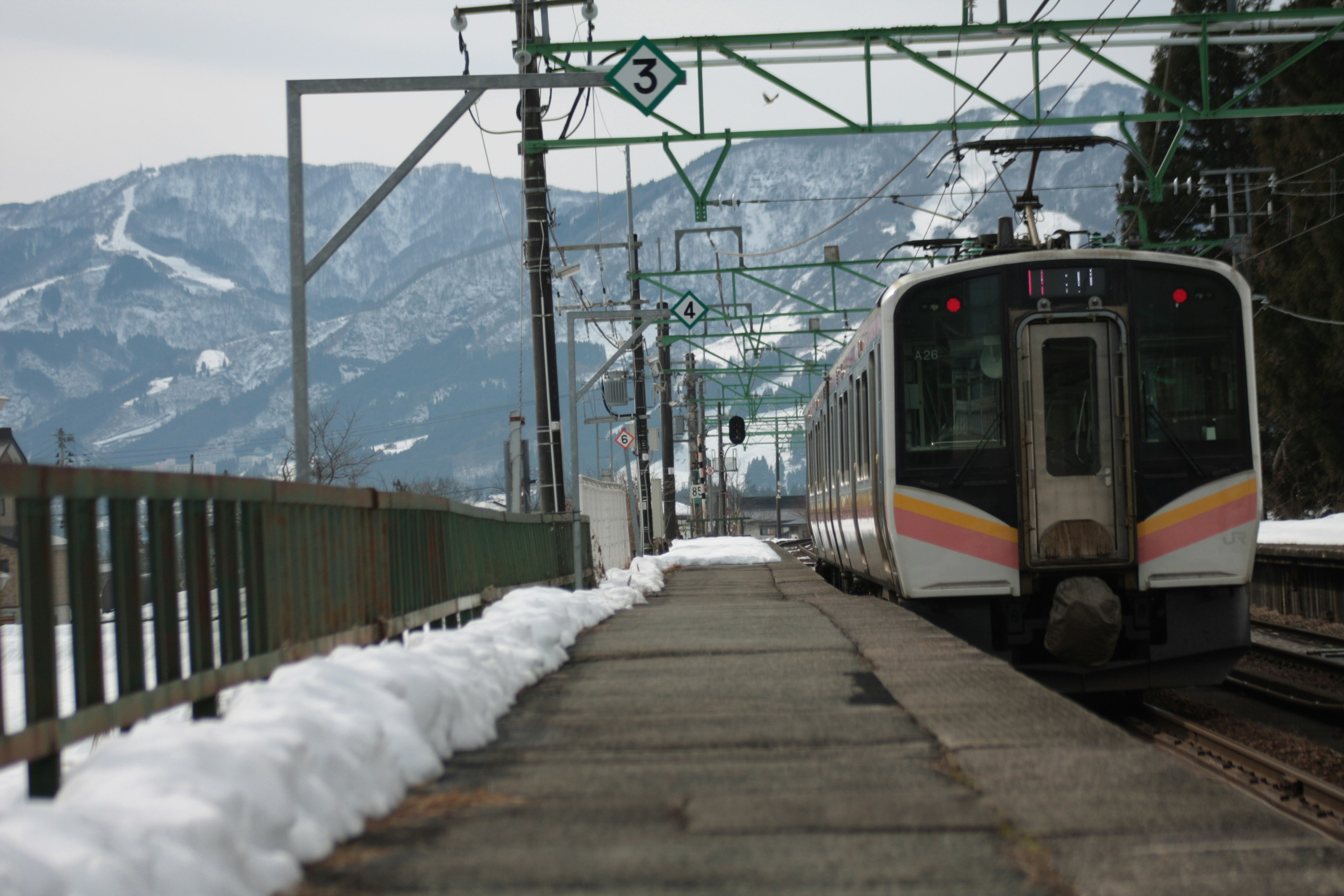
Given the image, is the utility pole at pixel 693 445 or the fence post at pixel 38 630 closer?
the fence post at pixel 38 630

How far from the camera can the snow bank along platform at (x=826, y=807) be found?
3260 mm

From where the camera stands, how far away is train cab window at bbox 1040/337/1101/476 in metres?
A: 9.59

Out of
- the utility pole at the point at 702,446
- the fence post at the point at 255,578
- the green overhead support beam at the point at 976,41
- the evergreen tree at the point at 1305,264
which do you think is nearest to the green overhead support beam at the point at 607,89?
the green overhead support beam at the point at 976,41

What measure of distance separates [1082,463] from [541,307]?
40.8 ft

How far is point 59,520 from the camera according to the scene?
13.9ft

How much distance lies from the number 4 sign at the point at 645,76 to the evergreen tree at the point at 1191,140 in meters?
25.5

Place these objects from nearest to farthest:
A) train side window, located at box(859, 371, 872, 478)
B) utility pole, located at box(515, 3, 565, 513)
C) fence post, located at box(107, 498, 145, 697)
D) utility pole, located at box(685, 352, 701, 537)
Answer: fence post, located at box(107, 498, 145, 697)
train side window, located at box(859, 371, 872, 478)
utility pole, located at box(515, 3, 565, 513)
utility pole, located at box(685, 352, 701, 537)

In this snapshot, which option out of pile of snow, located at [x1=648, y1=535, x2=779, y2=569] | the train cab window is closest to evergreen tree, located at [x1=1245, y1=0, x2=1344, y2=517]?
pile of snow, located at [x1=648, y1=535, x2=779, y2=569]

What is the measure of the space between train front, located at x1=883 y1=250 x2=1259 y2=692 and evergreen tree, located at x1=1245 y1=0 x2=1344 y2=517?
57.0 ft

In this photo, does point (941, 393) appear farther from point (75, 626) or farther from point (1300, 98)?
point (1300, 98)

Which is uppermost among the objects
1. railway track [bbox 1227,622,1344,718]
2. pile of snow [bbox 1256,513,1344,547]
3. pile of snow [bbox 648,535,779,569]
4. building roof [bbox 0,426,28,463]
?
building roof [bbox 0,426,28,463]

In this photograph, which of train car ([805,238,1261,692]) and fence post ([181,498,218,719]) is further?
train car ([805,238,1261,692])

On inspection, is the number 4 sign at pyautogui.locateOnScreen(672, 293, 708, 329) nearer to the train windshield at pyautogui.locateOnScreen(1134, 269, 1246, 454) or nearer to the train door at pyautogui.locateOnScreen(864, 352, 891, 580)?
the train door at pyautogui.locateOnScreen(864, 352, 891, 580)

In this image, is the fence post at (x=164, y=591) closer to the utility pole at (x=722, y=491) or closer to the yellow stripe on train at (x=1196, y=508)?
the yellow stripe on train at (x=1196, y=508)
